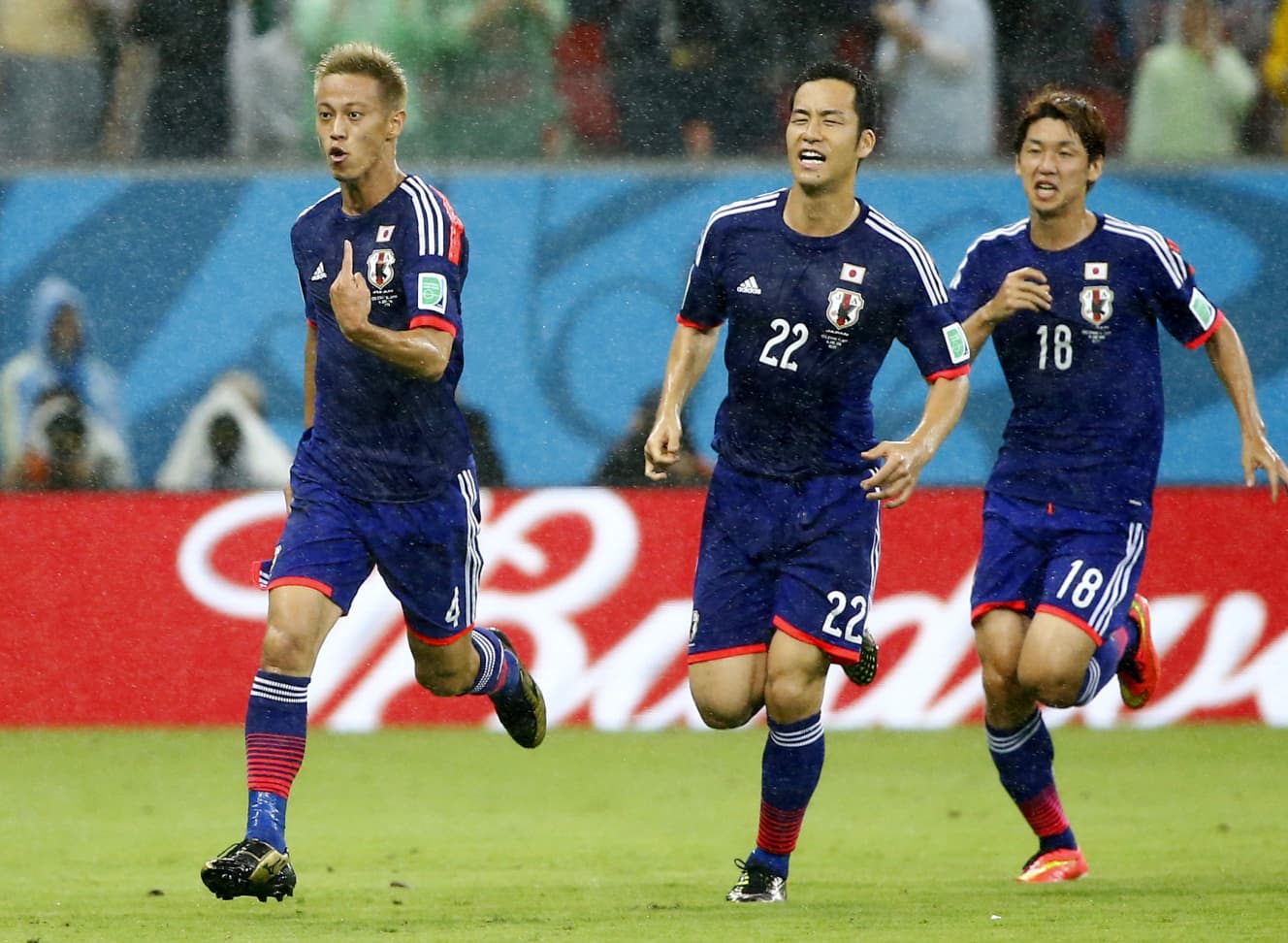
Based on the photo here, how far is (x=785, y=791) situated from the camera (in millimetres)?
7145

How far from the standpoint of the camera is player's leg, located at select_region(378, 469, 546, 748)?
699 centimetres

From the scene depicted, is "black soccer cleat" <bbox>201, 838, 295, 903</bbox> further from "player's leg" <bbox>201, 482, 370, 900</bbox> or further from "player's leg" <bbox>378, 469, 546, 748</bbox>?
"player's leg" <bbox>378, 469, 546, 748</bbox>

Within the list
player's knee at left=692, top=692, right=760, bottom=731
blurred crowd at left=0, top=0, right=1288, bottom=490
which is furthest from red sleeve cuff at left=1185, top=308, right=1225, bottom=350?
blurred crowd at left=0, top=0, right=1288, bottom=490

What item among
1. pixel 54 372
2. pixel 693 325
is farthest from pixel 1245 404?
pixel 54 372

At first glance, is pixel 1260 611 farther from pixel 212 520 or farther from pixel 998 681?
pixel 212 520

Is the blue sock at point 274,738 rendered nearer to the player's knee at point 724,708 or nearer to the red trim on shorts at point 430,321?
the red trim on shorts at point 430,321

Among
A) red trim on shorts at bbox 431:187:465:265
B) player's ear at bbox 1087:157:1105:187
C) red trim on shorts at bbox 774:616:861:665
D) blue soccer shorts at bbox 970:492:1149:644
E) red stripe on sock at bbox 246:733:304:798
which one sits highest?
player's ear at bbox 1087:157:1105:187

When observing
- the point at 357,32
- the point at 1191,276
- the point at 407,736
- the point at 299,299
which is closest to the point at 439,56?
the point at 357,32

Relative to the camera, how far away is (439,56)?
45.2 ft

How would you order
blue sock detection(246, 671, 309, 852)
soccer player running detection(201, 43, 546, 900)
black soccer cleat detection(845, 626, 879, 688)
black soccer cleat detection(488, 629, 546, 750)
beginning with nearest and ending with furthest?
blue sock detection(246, 671, 309, 852) < soccer player running detection(201, 43, 546, 900) < black soccer cleat detection(845, 626, 879, 688) < black soccer cleat detection(488, 629, 546, 750)

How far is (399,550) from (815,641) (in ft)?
4.33

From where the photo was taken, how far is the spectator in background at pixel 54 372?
1336 cm

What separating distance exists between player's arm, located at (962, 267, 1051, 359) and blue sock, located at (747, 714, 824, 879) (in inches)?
54.7

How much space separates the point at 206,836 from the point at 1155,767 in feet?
14.9
